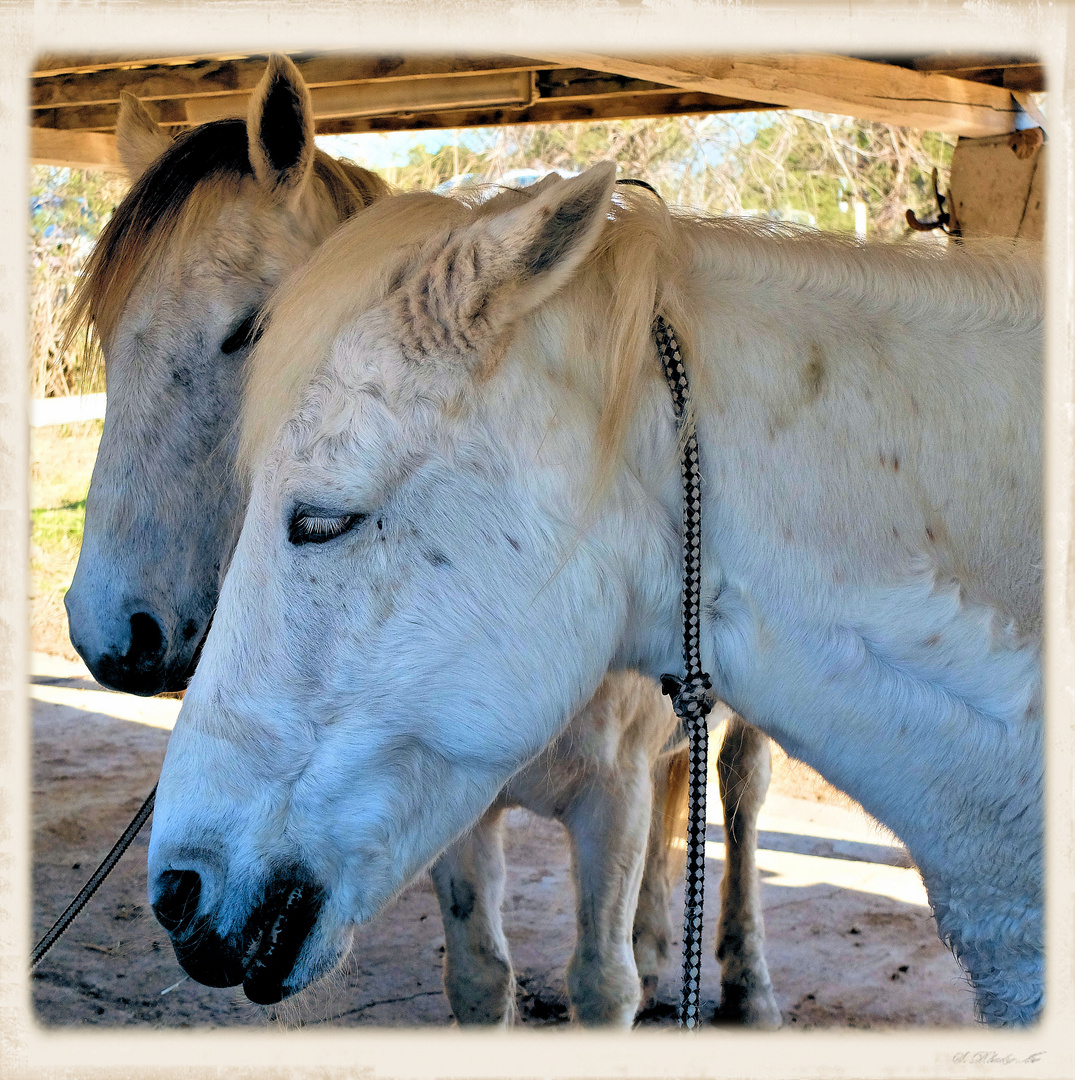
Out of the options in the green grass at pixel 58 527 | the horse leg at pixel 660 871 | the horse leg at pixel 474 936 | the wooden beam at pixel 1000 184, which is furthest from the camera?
the green grass at pixel 58 527

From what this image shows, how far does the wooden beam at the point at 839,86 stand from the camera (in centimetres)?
300

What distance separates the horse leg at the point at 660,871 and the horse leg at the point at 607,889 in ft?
2.58

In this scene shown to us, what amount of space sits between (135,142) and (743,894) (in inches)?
125

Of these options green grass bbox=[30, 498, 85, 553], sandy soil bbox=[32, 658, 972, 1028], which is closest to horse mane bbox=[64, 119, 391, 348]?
sandy soil bbox=[32, 658, 972, 1028]

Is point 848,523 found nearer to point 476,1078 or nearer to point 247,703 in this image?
point 247,703

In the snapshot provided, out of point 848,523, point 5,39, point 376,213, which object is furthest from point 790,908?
point 5,39

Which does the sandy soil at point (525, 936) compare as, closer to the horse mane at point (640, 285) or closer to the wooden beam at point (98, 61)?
the horse mane at point (640, 285)

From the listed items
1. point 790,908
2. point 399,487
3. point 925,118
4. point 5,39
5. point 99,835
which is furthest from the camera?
point 99,835

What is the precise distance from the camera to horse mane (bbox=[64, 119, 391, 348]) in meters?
2.38

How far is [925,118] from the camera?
151 inches

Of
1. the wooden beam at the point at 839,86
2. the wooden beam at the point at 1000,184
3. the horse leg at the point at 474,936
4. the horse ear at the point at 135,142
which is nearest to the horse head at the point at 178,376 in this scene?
the horse ear at the point at 135,142

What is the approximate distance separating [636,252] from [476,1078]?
1231 millimetres

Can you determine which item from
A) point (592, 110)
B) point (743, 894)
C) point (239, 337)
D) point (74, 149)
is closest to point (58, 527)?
point (74, 149)

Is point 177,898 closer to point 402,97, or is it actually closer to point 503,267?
point 503,267
